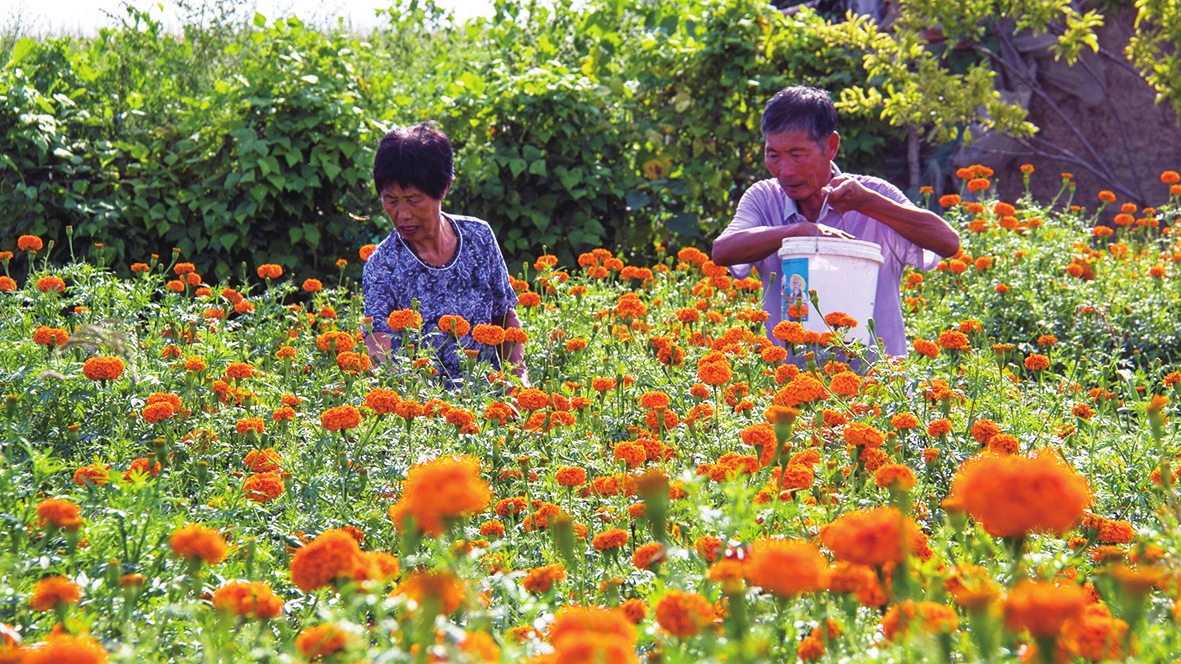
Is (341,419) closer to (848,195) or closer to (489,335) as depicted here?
(489,335)

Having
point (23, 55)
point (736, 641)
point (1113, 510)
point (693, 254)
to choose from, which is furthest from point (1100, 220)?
point (736, 641)

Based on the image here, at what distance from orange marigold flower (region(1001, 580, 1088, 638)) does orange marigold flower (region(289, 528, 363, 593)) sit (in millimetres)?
753

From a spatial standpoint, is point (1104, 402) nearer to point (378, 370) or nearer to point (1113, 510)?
point (1113, 510)

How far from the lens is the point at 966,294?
5102 mm

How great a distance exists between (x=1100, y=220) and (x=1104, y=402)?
518cm

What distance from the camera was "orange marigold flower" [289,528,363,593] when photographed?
4.52 feet

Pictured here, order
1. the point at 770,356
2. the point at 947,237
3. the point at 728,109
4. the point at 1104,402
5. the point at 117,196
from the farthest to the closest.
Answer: the point at 728,109
the point at 117,196
the point at 947,237
the point at 1104,402
the point at 770,356

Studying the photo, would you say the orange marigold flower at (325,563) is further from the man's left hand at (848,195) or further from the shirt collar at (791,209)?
the shirt collar at (791,209)

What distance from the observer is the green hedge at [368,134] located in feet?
19.8

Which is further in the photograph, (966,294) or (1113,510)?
(966,294)

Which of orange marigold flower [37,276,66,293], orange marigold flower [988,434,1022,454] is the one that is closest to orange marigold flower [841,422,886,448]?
orange marigold flower [988,434,1022,454]

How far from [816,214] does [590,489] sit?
1735 mm

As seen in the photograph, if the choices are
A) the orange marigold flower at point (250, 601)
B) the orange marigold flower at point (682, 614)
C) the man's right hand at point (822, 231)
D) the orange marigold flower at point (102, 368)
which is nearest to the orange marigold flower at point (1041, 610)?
the orange marigold flower at point (682, 614)

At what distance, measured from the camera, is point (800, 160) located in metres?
3.80
